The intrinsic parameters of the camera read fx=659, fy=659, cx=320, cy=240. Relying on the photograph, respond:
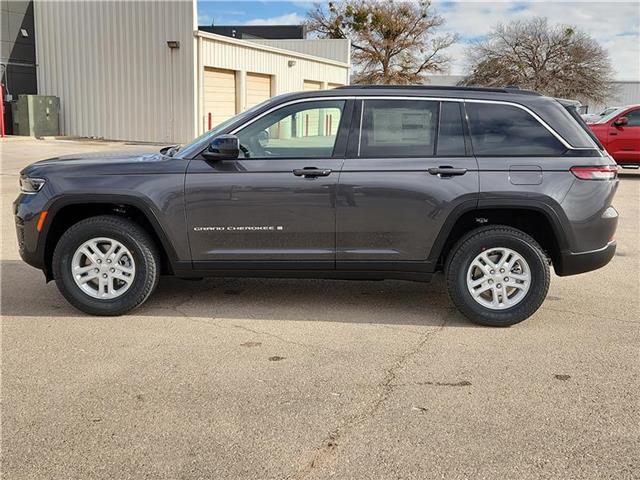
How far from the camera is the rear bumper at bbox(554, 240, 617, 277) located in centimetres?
500

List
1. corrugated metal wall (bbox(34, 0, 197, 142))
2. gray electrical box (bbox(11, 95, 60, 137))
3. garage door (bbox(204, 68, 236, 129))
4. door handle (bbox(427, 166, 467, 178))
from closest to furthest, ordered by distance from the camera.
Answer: door handle (bbox(427, 166, 467, 178)) < corrugated metal wall (bbox(34, 0, 197, 142)) < garage door (bbox(204, 68, 236, 129)) < gray electrical box (bbox(11, 95, 60, 137))

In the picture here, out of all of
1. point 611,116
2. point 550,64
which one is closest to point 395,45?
point 550,64

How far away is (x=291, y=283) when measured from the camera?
625 centimetres

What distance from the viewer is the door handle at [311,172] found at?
195 inches

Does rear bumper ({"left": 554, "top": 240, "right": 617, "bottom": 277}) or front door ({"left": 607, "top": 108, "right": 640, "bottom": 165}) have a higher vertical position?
front door ({"left": 607, "top": 108, "right": 640, "bottom": 165})

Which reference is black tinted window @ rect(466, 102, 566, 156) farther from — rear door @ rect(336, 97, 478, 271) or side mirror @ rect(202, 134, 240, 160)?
side mirror @ rect(202, 134, 240, 160)

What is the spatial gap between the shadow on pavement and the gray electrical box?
1997 centimetres

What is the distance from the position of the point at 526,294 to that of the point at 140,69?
21753 mm

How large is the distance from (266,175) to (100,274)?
1508 mm

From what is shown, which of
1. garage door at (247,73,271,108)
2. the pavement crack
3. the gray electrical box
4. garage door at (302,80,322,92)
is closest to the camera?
the pavement crack

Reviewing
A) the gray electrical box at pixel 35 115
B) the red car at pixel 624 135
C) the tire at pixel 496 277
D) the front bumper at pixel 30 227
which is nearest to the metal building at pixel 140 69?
the gray electrical box at pixel 35 115

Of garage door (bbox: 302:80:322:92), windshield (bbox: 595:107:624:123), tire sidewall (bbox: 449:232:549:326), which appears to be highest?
garage door (bbox: 302:80:322:92)

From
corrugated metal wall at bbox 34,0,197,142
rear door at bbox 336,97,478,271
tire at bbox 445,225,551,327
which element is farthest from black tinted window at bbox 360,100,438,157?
corrugated metal wall at bbox 34,0,197,142

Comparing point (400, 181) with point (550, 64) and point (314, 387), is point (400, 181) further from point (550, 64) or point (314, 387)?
point (550, 64)
